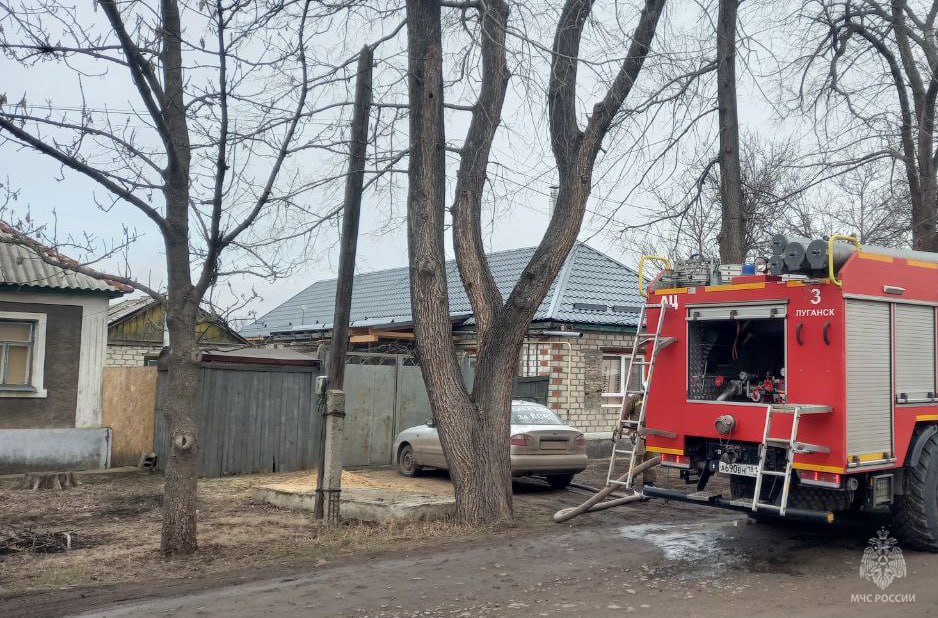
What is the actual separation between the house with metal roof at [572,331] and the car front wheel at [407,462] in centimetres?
364

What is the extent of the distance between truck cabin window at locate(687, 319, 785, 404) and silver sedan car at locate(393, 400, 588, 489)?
4709 millimetres

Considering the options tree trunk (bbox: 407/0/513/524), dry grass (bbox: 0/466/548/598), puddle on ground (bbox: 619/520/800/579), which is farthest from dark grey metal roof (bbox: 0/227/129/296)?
puddle on ground (bbox: 619/520/800/579)

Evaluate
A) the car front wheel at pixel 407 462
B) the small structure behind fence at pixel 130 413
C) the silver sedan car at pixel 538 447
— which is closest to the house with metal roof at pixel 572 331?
the silver sedan car at pixel 538 447

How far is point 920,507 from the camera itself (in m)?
8.34

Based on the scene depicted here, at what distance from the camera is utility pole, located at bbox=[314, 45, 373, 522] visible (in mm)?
10258

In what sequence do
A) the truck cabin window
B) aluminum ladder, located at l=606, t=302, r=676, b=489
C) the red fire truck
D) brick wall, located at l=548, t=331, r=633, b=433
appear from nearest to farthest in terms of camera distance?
the red fire truck < the truck cabin window < aluminum ladder, located at l=606, t=302, r=676, b=489 < brick wall, located at l=548, t=331, r=633, b=433

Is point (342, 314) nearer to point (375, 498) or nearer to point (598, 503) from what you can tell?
point (375, 498)

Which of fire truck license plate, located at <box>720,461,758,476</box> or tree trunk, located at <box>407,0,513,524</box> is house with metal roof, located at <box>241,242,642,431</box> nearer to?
tree trunk, located at <box>407,0,513,524</box>

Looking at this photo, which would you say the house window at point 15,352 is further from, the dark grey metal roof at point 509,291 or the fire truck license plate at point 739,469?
the fire truck license plate at point 739,469

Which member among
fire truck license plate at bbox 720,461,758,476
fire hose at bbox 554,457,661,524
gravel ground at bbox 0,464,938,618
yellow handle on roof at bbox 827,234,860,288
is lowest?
gravel ground at bbox 0,464,938,618

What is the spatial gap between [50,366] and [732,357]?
12435 mm

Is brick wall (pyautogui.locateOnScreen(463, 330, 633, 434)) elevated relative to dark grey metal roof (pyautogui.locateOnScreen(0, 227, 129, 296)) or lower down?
lower down

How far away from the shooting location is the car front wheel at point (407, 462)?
15570 millimetres

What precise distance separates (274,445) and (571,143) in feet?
28.1
